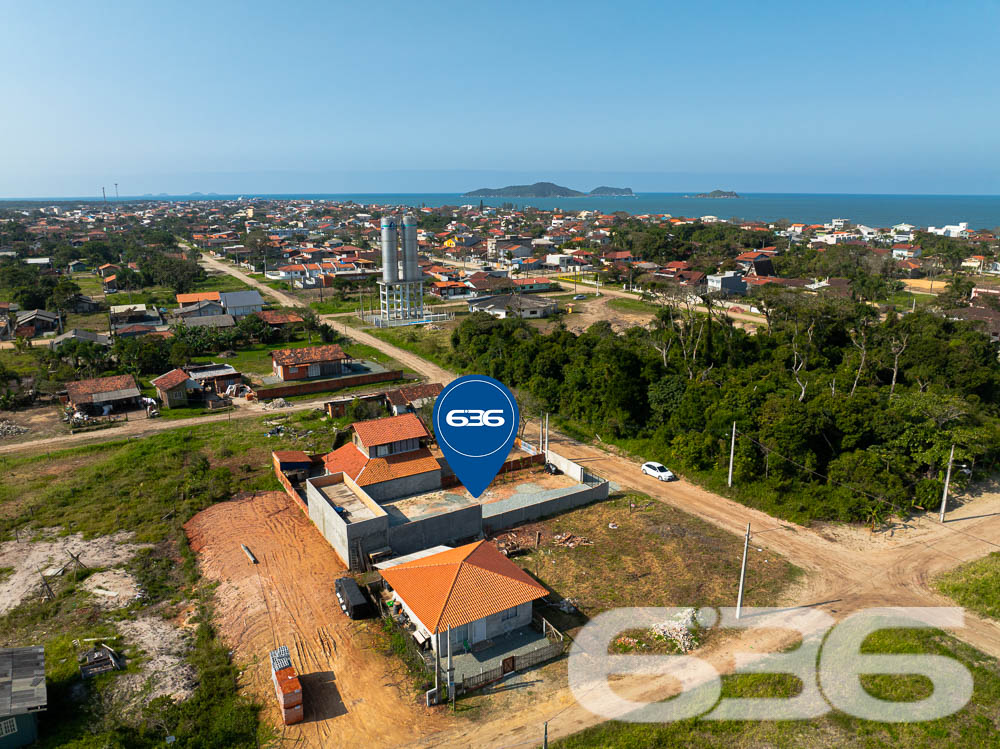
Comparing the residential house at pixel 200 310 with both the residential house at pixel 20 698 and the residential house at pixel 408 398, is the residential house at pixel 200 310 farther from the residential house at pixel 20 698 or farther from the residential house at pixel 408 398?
the residential house at pixel 20 698

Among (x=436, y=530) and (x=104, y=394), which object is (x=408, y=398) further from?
(x=104, y=394)

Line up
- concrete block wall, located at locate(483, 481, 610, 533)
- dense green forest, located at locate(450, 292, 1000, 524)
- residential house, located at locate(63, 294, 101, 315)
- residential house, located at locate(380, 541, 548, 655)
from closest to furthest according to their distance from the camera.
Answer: residential house, located at locate(380, 541, 548, 655), concrete block wall, located at locate(483, 481, 610, 533), dense green forest, located at locate(450, 292, 1000, 524), residential house, located at locate(63, 294, 101, 315)

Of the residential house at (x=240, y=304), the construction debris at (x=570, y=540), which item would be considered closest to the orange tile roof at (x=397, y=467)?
the construction debris at (x=570, y=540)

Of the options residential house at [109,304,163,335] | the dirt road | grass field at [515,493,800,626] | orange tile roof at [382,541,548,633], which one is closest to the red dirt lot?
orange tile roof at [382,541,548,633]

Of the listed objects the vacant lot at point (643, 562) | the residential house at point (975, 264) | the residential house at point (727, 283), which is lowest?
the vacant lot at point (643, 562)

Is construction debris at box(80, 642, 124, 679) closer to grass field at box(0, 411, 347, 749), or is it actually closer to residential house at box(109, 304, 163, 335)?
grass field at box(0, 411, 347, 749)

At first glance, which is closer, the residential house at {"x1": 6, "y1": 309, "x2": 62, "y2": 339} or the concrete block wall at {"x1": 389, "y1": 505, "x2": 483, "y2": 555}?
the concrete block wall at {"x1": 389, "y1": 505, "x2": 483, "y2": 555}

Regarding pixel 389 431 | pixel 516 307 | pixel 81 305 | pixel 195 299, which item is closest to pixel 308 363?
pixel 389 431
